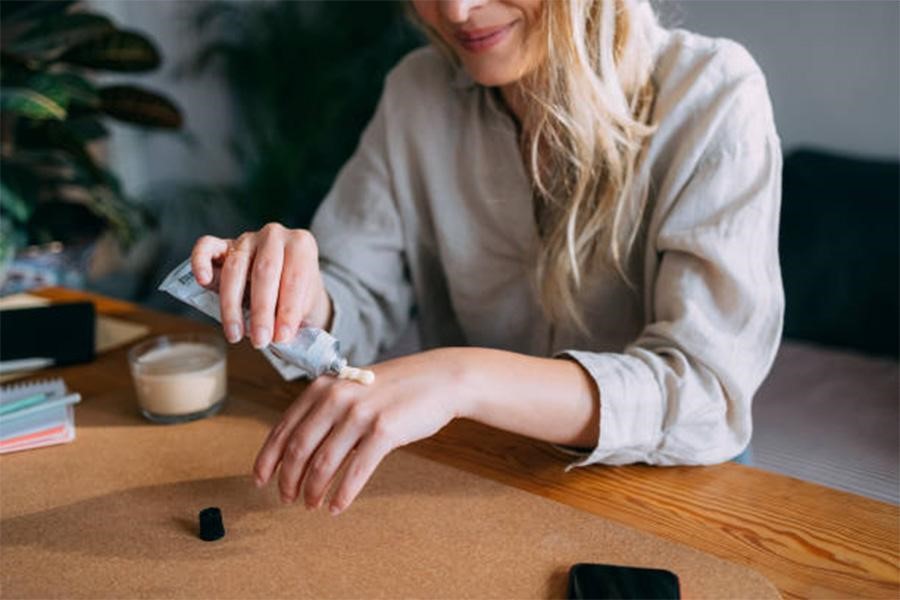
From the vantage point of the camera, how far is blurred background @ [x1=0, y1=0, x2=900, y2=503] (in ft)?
5.72

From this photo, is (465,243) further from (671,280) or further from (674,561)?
(674,561)

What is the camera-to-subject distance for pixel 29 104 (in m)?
2.02

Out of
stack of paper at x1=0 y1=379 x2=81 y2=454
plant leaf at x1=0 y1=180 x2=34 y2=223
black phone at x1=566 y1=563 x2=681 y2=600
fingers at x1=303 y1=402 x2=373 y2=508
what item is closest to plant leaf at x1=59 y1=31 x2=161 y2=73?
plant leaf at x1=0 y1=180 x2=34 y2=223

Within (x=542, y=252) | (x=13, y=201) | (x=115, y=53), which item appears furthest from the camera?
(x=115, y=53)

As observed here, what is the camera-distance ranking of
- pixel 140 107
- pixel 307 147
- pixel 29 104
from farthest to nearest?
pixel 307 147
pixel 140 107
pixel 29 104

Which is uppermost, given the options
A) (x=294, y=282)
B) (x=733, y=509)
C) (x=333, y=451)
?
(x=294, y=282)

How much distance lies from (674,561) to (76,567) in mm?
496

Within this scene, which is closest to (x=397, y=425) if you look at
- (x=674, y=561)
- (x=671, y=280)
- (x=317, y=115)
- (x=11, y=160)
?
(x=674, y=561)

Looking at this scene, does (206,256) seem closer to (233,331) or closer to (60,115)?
(233,331)

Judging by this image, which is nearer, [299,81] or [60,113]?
[60,113]

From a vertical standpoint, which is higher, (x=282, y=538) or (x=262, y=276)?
(x=262, y=276)

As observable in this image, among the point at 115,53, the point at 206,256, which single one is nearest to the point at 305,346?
the point at 206,256

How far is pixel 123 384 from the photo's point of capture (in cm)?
109

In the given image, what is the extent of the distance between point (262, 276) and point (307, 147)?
2.05 metres
